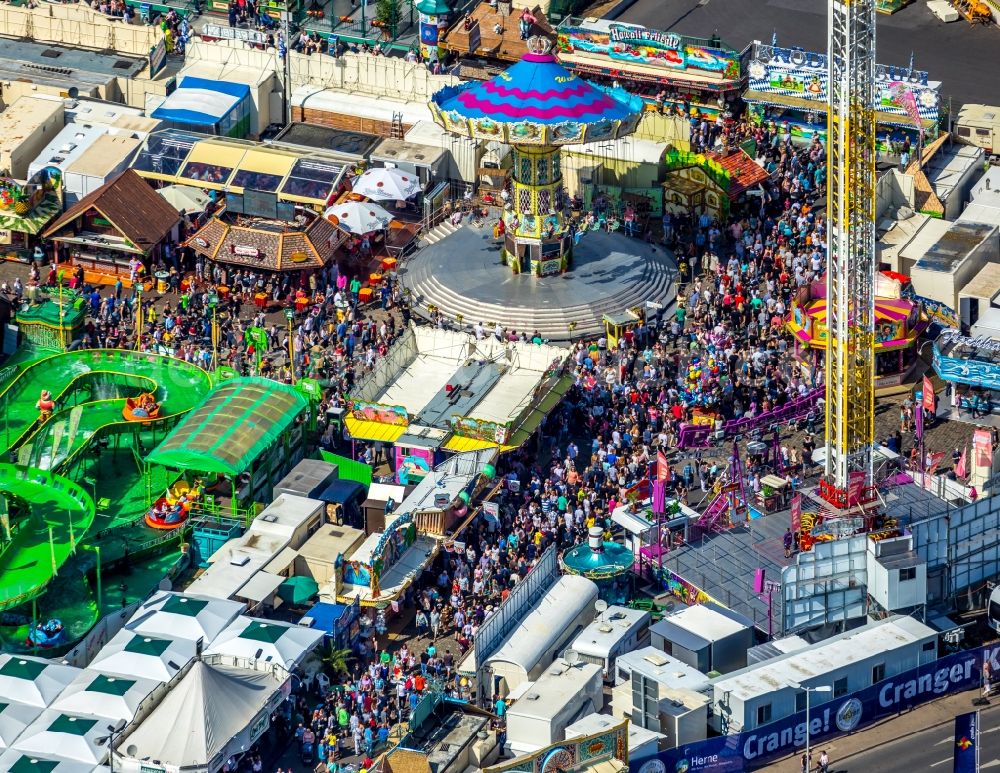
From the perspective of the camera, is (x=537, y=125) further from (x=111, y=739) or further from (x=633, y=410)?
(x=111, y=739)

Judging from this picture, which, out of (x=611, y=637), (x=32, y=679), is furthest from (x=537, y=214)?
(x=32, y=679)

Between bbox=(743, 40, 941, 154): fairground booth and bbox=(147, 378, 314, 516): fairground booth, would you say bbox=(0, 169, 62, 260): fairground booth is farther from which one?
bbox=(743, 40, 941, 154): fairground booth

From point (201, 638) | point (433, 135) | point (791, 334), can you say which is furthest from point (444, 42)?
point (201, 638)

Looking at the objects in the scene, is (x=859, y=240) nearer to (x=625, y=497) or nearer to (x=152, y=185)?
(x=625, y=497)

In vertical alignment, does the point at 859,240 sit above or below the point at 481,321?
above

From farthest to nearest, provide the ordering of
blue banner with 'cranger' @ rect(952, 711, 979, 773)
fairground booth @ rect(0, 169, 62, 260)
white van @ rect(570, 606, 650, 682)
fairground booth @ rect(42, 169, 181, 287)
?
1. fairground booth @ rect(0, 169, 62, 260)
2. fairground booth @ rect(42, 169, 181, 287)
3. white van @ rect(570, 606, 650, 682)
4. blue banner with 'cranger' @ rect(952, 711, 979, 773)

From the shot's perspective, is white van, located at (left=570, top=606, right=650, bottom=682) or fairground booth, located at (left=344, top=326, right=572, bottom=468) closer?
white van, located at (left=570, top=606, right=650, bottom=682)

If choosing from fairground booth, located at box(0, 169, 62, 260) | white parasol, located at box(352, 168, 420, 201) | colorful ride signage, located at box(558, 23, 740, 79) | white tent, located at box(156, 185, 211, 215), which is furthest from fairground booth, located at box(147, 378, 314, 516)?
colorful ride signage, located at box(558, 23, 740, 79)
